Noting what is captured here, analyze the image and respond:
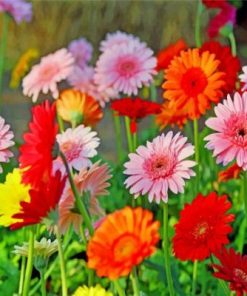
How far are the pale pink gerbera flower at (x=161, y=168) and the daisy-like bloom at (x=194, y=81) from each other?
22 centimetres

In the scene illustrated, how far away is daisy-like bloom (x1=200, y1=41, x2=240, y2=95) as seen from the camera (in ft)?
4.48

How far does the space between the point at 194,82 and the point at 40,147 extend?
1.29 feet

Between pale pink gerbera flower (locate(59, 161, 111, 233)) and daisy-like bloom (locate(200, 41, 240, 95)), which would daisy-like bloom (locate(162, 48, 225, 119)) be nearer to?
daisy-like bloom (locate(200, 41, 240, 95))

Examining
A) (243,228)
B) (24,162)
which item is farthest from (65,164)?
(243,228)

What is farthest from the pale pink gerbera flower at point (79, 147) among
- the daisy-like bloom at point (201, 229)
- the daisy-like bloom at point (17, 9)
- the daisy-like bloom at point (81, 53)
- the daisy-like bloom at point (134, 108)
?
the daisy-like bloom at point (81, 53)

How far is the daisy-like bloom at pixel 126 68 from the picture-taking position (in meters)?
1.67

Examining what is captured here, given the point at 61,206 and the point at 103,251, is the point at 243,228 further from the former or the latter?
the point at 103,251

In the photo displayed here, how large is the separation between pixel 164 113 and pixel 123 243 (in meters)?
0.92

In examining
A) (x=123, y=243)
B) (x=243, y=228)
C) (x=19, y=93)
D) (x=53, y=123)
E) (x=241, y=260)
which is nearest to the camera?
(x=123, y=243)

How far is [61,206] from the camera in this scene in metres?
1.00

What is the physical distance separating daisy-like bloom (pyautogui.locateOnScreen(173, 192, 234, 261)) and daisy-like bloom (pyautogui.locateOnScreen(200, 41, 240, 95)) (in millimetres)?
308

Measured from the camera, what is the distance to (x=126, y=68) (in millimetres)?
1685

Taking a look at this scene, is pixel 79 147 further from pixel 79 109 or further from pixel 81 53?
pixel 81 53

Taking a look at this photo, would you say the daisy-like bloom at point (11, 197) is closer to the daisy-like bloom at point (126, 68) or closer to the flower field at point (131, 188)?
the flower field at point (131, 188)
